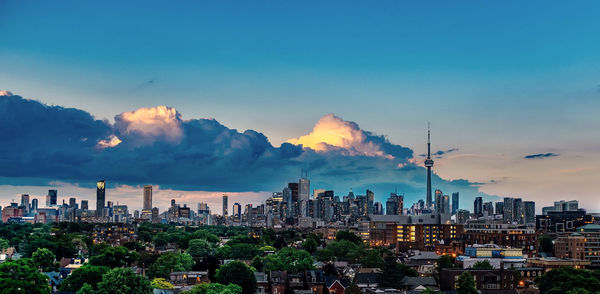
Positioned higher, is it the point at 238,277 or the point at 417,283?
the point at 238,277

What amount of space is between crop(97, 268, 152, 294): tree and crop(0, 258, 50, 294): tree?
598cm

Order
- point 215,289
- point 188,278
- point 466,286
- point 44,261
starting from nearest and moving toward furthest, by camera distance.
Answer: point 215,289
point 466,286
point 188,278
point 44,261

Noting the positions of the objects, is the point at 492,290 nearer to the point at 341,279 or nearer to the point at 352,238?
the point at 341,279

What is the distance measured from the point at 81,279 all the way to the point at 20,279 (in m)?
10.5

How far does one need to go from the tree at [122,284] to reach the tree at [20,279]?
598 centimetres

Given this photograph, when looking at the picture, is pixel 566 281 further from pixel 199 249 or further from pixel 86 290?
pixel 199 249

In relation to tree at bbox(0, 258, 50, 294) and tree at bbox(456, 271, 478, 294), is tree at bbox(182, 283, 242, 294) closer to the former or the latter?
tree at bbox(0, 258, 50, 294)

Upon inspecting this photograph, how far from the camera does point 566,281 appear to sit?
80.0m

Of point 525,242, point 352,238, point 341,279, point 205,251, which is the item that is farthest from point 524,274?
point 352,238

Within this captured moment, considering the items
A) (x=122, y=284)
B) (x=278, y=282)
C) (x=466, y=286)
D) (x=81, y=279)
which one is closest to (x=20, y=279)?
(x=122, y=284)

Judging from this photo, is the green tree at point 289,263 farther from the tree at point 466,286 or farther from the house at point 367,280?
the tree at point 466,286

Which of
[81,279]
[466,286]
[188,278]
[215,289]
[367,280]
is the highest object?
[81,279]

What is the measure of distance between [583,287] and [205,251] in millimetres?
84903

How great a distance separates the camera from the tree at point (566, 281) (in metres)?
77.8
